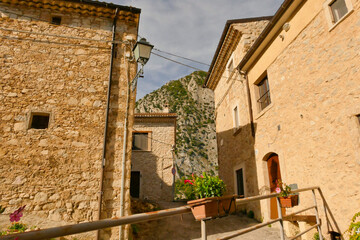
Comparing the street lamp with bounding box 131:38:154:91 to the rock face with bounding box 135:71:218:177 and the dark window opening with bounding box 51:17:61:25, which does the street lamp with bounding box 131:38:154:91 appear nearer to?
the dark window opening with bounding box 51:17:61:25

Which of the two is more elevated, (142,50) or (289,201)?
(142,50)

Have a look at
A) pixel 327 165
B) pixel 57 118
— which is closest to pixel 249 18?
pixel 327 165

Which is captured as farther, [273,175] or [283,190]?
[273,175]

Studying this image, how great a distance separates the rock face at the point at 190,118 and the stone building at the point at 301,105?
109 feet

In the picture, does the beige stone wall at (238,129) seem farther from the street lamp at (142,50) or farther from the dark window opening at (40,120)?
the dark window opening at (40,120)

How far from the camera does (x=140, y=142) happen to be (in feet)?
54.1

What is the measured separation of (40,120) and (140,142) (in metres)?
10.6

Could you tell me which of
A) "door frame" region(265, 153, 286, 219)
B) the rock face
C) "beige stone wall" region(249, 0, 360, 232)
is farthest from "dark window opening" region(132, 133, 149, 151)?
the rock face

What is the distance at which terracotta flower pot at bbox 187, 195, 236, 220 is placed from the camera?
2.14m

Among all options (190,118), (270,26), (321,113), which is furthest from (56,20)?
(190,118)

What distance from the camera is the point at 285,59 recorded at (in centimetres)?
720

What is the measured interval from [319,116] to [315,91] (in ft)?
2.15

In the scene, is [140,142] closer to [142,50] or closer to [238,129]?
[238,129]

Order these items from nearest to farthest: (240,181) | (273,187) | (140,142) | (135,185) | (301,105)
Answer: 1. (301,105)
2. (273,187)
3. (240,181)
4. (135,185)
5. (140,142)
